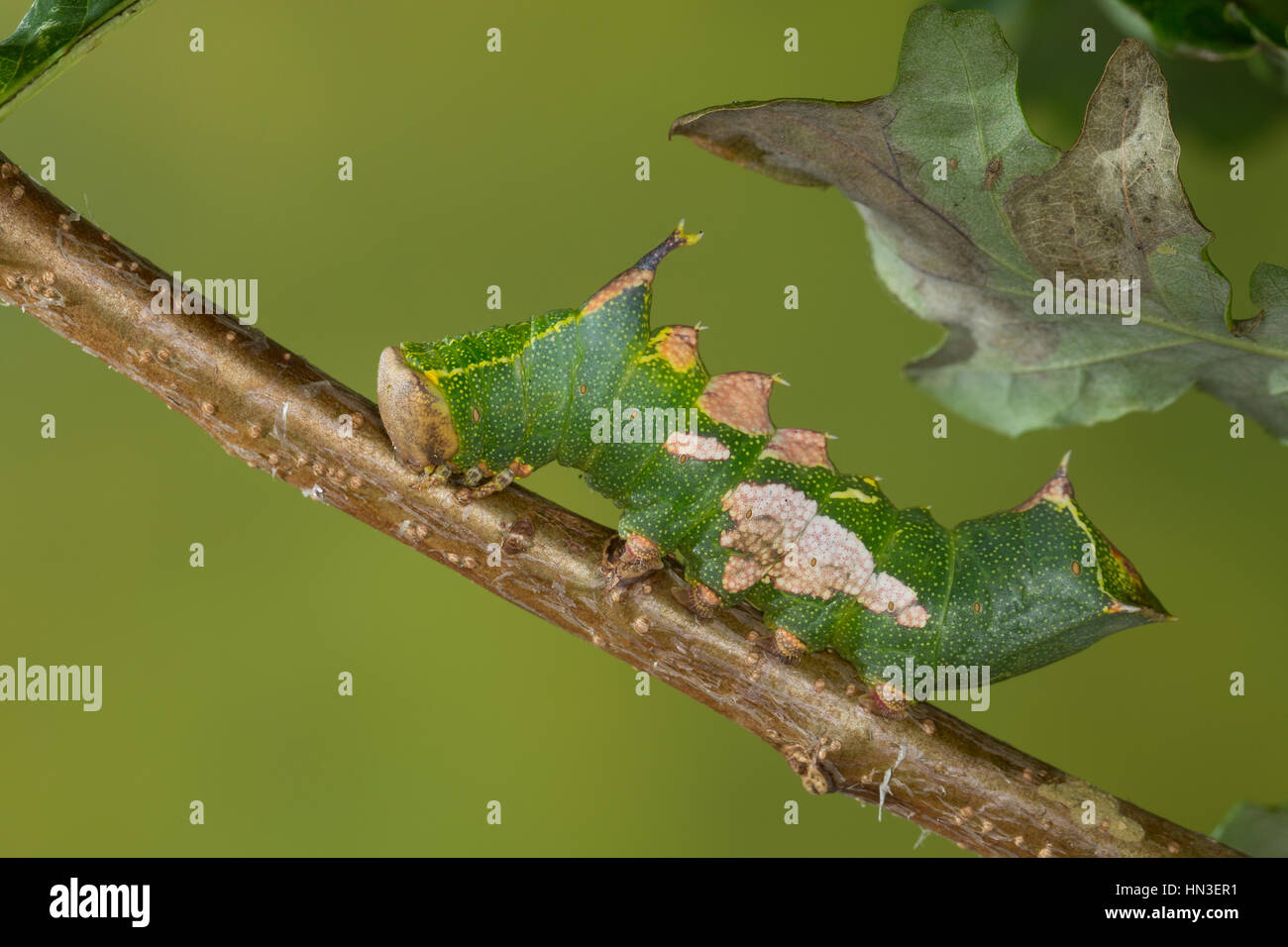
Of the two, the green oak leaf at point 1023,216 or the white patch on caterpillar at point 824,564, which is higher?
the green oak leaf at point 1023,216

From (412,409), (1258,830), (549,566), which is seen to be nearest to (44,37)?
(412,409)

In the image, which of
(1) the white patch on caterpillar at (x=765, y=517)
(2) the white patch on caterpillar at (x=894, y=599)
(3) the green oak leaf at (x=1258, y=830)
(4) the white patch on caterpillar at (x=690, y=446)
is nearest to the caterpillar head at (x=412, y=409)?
(4) the white patch on caterpillar at (x=690, y=446)

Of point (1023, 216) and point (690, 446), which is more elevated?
point (1023, 216)

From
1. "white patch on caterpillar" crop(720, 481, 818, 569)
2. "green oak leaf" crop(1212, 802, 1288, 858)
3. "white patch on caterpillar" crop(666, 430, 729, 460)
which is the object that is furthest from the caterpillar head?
"green oak leaf" crop(1212, 802, 1288, 858)

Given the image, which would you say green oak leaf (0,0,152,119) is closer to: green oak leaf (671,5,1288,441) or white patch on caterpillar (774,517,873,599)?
green oak leaf (671,5,1288,441)

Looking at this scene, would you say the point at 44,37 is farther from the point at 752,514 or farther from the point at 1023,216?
the point at 1023,216

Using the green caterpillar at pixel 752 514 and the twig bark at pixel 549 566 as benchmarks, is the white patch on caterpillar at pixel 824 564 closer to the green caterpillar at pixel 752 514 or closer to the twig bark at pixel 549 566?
the green caterpillar at pixel 752 514
